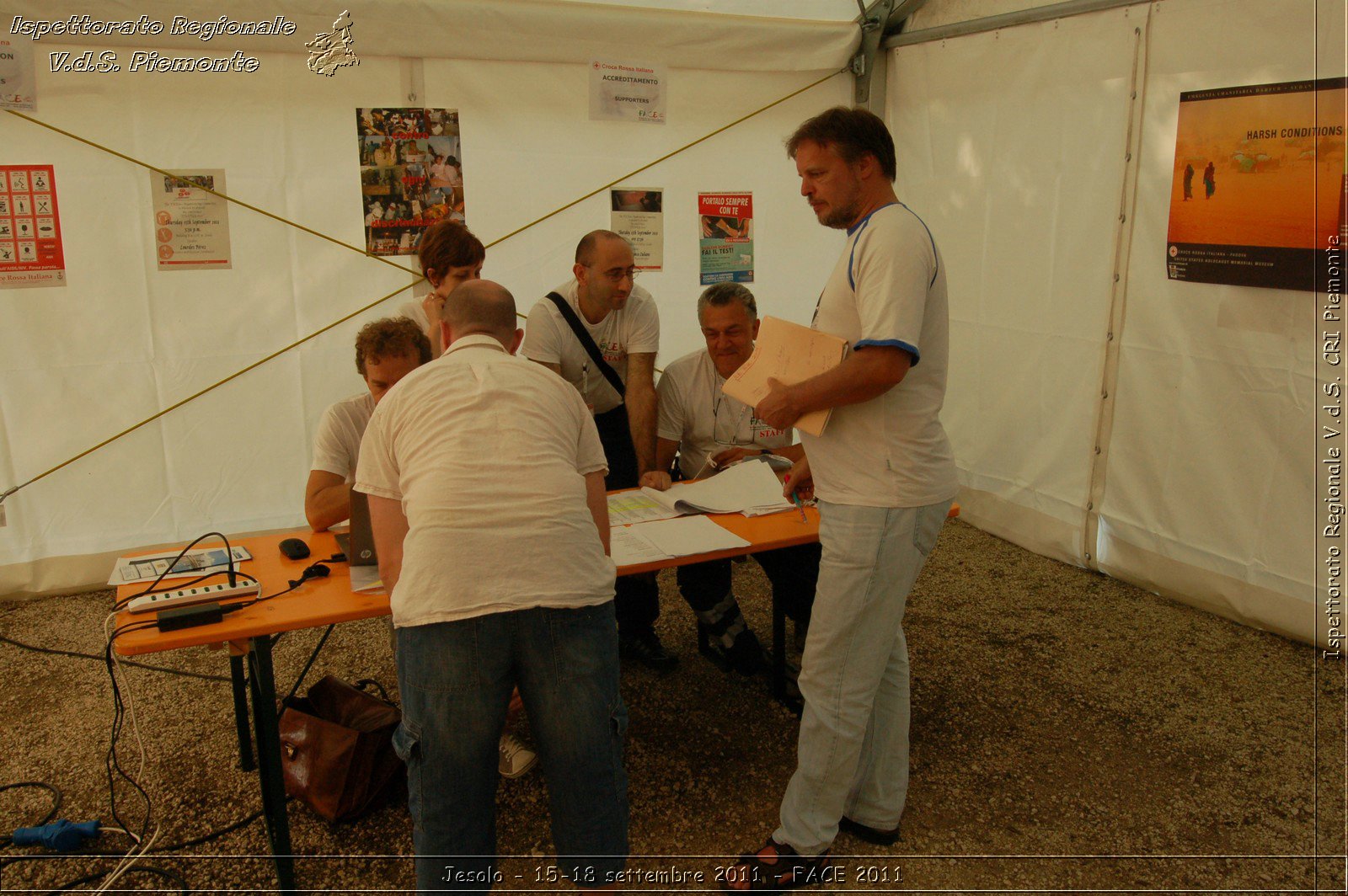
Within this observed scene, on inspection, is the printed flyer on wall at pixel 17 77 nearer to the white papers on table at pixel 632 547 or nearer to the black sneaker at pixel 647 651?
the white papers on table at pixel 632 547

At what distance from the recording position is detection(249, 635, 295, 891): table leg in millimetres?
2041

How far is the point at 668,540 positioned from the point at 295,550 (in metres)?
A: 0.95

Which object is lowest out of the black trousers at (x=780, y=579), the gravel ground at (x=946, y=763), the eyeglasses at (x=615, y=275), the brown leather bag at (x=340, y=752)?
the gravel ground at (x=946, y=763)

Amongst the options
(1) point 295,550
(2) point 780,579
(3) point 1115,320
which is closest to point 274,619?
(1) point 295,550

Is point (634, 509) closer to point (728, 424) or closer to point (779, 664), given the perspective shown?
point (728, 424)

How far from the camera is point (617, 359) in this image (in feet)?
10.9

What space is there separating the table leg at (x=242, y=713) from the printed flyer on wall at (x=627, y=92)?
2786 millimetres

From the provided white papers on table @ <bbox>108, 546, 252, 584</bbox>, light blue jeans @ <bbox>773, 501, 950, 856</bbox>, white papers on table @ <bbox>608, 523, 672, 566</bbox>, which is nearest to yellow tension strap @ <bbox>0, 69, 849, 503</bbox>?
white papers on table @ <bbox>108, 546, 252, 584</bbox>

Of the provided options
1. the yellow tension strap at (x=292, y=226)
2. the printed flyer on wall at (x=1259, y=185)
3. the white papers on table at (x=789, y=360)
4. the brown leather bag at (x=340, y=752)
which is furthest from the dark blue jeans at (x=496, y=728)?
the printed flyer on wall at (x=1259, y=185)

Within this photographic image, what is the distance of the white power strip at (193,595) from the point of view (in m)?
2.00

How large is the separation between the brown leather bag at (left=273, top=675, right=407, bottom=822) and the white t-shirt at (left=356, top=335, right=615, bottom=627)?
920 millimetres

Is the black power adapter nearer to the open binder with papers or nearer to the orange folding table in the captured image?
the orange folding table

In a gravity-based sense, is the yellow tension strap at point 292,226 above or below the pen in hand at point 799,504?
above

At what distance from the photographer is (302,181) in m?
3.93
